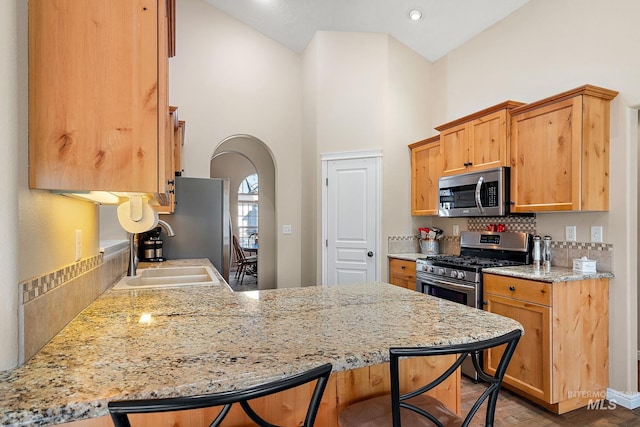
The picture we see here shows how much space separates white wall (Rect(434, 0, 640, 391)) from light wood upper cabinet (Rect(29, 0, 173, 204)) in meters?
2.91

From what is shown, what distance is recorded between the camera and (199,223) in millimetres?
3711

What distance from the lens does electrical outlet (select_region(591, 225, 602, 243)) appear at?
2567 mm

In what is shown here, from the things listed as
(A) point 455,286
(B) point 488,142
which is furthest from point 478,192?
(A) point 455,286

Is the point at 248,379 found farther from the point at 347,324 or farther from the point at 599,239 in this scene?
the point at 599,239

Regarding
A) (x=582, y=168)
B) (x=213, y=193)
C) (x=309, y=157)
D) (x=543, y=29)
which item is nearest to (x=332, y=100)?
(x=309, y=157)

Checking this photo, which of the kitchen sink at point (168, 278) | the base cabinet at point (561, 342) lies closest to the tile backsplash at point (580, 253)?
the base cabinet at point (561, 342)

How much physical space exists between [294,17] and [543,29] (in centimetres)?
264

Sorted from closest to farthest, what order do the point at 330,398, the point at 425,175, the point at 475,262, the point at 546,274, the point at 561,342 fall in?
the point at 330,398 < the point at 561,342 < the point at 546,274 < the point at 475,262 < the point at 425,175

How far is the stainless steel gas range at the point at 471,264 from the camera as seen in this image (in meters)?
2.88

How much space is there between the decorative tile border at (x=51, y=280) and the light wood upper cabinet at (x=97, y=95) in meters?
0.25

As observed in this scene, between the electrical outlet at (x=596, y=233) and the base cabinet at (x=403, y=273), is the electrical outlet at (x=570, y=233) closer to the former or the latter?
the electrical outlet at (x=596, y=233)

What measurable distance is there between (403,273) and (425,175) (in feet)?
3.74

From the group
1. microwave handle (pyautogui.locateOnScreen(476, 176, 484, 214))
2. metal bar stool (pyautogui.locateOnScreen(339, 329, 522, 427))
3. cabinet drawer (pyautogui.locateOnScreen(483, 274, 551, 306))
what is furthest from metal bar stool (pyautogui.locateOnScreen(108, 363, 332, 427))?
microwave handle (pyautogui.locateOnScreen(476, 176, 484, 214))

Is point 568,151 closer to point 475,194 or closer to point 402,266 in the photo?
point 475,194
